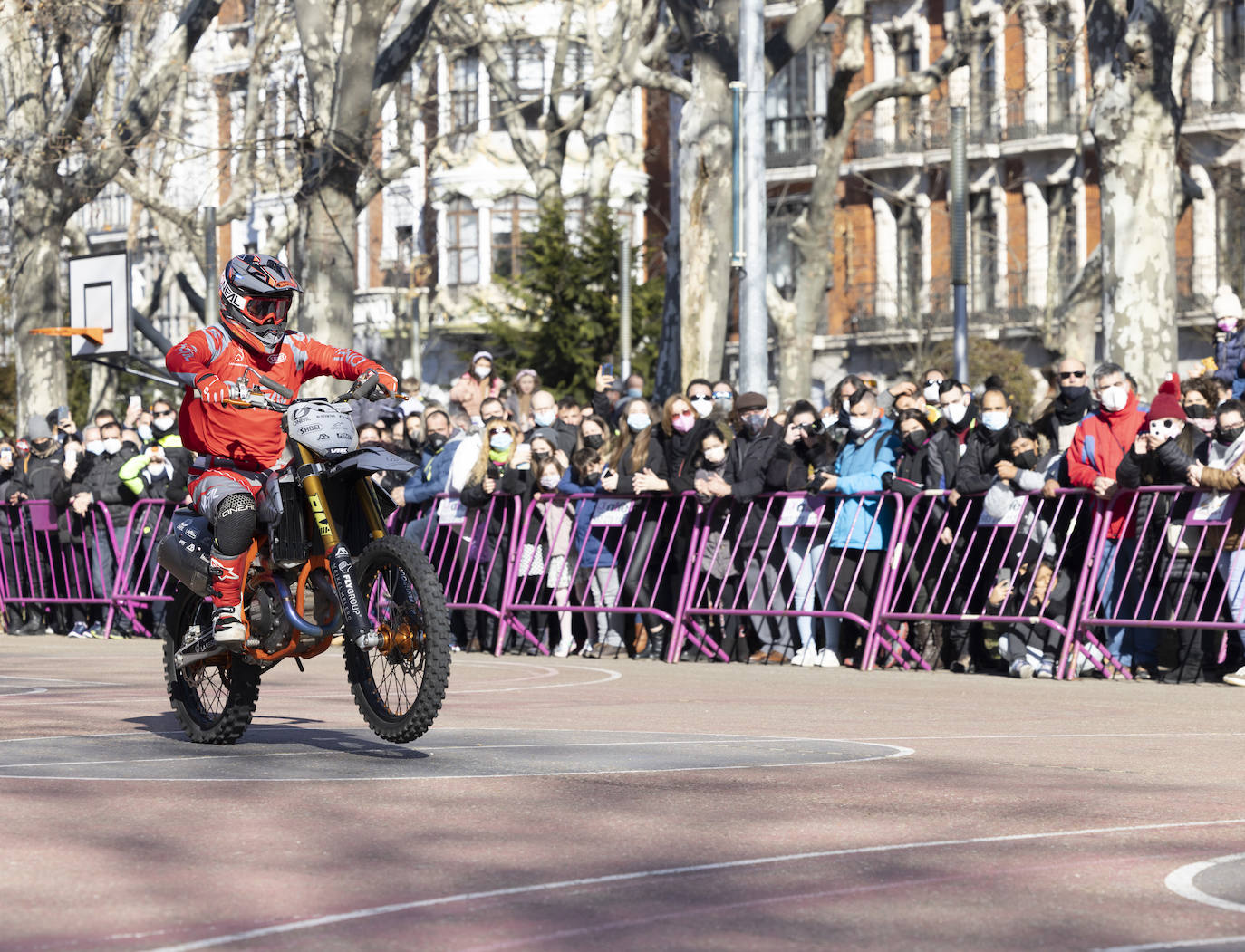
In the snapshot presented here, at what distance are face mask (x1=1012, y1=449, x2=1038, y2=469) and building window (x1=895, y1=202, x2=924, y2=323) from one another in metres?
45.1

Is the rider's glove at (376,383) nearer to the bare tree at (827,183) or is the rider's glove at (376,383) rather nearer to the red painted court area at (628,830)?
the red painted court area at (628,830)

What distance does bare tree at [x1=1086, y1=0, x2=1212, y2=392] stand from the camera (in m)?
19.7

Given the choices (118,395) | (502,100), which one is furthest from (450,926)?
(118,395)

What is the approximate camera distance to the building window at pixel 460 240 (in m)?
65.9

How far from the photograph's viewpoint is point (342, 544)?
9.41 m

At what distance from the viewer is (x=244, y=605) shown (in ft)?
32.2

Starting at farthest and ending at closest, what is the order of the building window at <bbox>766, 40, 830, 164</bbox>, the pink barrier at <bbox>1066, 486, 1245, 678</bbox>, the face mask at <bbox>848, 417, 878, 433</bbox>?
the building window at <bbox>766, 40, 830, 164</bbox> < the face mask at <bbox>848, 417, 878, 433</bbox> < the pink barrier at <bbox>1066, 486, 1245, 678</bbox>

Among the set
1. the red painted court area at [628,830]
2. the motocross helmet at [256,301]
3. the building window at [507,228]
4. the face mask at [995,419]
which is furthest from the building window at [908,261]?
the motocross helmet at [256,301]

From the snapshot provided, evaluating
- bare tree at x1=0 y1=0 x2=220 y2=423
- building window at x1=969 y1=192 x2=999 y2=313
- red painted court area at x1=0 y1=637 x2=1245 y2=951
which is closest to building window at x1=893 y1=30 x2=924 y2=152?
building window at x1=969 y1=192 x2=999 y2=313

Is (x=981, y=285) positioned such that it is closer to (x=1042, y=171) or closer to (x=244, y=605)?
(x=1042, y=171)

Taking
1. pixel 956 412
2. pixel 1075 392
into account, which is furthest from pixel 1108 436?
pixel 956 412

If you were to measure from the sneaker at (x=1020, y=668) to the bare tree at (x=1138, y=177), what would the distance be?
202 inches

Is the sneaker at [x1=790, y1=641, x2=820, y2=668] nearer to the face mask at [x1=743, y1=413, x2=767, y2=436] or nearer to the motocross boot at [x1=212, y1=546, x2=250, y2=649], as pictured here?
the face mask at [x1=743, y1=413, x2=767, y2=436]

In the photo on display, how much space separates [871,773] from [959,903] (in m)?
2.89
